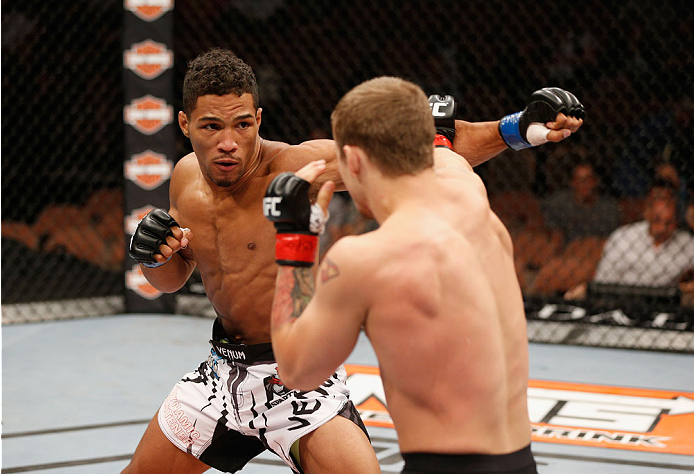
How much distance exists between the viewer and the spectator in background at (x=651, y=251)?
13.4 ft

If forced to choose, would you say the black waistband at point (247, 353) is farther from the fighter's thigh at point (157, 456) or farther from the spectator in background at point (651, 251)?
the spectator in background at point (651, 251)

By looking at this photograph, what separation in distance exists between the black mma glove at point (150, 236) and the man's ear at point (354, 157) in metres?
0.63

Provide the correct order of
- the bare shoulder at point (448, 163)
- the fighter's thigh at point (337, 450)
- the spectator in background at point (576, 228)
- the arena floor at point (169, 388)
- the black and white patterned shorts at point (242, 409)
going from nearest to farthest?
the bare shoulder at point (448, 163) < the fighter's thigh at point (337, 450) < the black and white patterned shorts at point (242, 409) < the arena floor at point (169, 388) < the spectator in background at point (576, 228)

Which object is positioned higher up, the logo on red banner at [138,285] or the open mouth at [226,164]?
the open mouth at [226,164]

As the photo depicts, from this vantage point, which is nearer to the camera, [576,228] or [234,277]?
[234,277]

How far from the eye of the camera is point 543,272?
447cm

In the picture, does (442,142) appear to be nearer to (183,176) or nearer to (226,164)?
(226,164)

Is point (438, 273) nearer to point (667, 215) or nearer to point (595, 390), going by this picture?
point (595, 390)

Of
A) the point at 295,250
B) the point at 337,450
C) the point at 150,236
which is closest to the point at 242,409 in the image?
the point at 337,450

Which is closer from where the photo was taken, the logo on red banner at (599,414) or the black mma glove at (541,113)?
the black mma glove at (541,113)

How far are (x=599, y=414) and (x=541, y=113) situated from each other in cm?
166

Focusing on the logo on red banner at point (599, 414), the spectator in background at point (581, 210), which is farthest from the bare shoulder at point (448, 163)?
the spectator in background at point (581, 210)

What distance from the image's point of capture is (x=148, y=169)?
453 cm

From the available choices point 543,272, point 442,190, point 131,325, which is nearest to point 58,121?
point 131,325
